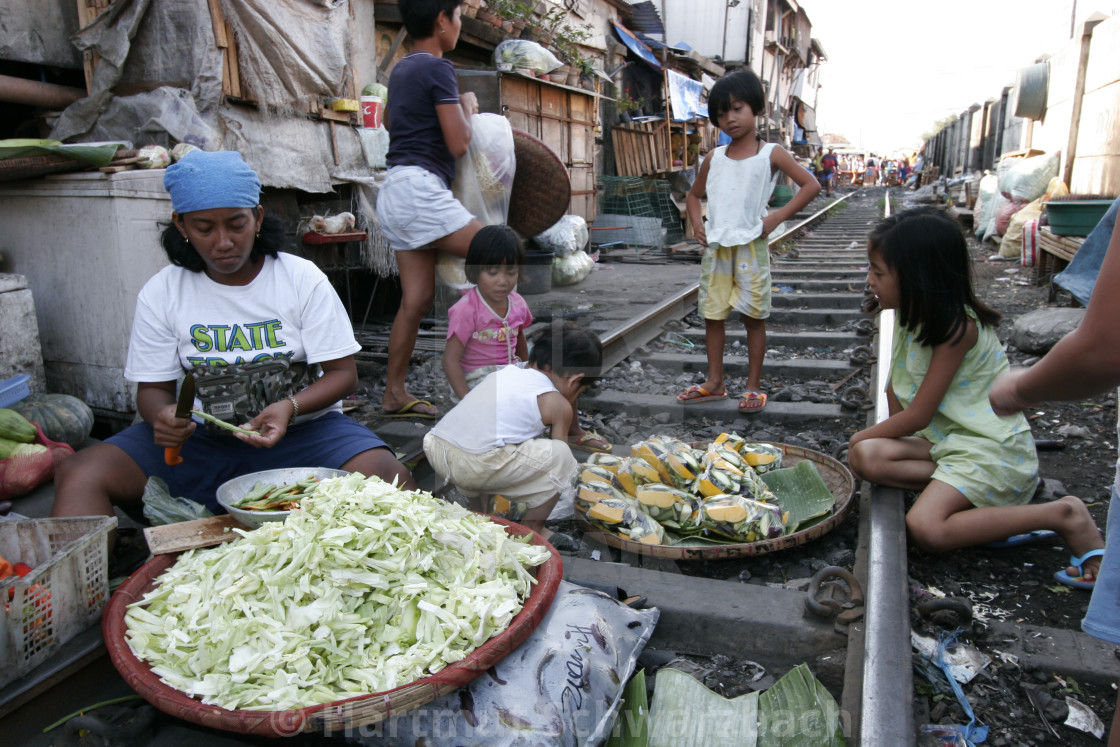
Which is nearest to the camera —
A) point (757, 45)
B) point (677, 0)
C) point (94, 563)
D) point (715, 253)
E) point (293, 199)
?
point (94, 563)

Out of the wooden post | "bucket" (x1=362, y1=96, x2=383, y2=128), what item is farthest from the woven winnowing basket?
the wooden post

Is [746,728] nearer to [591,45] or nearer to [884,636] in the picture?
[884,636]

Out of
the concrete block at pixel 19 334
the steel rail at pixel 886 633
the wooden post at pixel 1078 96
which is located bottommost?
the steel rail at pixel 886 633

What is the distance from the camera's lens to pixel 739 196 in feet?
13.9

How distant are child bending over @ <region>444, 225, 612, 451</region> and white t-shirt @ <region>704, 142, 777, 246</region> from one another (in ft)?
4.48

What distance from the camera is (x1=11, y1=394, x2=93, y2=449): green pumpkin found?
11.4 ft

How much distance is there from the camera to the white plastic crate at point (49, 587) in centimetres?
179

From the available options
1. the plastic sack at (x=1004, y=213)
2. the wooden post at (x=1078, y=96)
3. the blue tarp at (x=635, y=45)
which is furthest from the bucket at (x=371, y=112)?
the blue tarp at (x=635, y=45)

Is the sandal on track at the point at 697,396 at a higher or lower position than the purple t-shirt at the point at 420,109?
lower

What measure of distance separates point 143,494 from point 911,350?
2957mm

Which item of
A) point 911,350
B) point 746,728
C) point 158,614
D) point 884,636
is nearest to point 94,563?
point 158,614

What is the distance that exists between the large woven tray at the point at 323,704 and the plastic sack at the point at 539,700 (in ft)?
0.18

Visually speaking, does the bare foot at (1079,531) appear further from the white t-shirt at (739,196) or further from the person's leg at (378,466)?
the person's leg at (378,466)

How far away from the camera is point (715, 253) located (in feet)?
14.5
